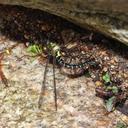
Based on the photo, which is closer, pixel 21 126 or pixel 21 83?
pixel 21 126

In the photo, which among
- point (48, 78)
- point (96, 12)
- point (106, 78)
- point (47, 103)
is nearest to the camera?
point (96, 12)

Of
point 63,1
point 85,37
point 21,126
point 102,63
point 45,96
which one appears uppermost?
point 63,1

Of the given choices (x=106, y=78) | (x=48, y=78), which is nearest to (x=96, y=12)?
(x=106, y=78)

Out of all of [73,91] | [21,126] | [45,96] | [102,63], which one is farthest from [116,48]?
[21,126]

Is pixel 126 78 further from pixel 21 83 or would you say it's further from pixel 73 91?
pixel 21 83

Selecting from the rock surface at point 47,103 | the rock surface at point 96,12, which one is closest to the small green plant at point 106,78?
the rock surface at point 47,103

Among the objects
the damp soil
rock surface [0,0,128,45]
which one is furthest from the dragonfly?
rock surface [0,0,128,45]

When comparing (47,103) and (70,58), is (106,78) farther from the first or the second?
(47,103)
